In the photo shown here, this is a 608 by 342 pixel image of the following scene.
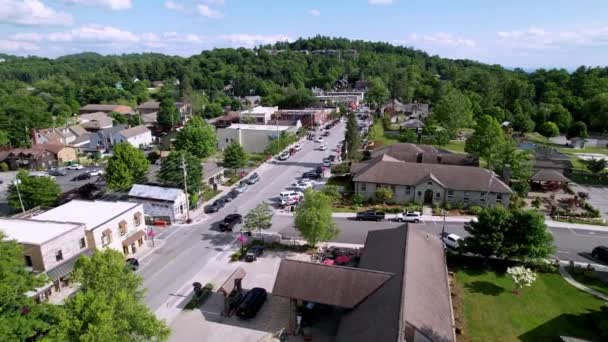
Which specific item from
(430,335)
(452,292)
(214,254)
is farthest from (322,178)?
(430,335)

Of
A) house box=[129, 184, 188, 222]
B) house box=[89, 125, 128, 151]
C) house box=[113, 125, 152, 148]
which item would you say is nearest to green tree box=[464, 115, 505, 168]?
house box=[129, 184, 188, 222]

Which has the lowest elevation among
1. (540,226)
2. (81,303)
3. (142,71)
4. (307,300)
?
(307,300)

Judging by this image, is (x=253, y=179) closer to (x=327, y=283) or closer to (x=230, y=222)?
(x=230, y=222)

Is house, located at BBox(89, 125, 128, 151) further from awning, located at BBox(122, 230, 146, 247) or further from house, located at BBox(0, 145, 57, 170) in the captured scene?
awning, located at BBox(122, 230, 146, 247)

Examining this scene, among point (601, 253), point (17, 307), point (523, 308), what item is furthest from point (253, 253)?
point (601, 253)

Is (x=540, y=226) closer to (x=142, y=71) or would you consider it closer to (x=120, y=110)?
(x=120, y=110)

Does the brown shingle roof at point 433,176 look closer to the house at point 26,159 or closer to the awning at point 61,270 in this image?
the awning at point 61,270

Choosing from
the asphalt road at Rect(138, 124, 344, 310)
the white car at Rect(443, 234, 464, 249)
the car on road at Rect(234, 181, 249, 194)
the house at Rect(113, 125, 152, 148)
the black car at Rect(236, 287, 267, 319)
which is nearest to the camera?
the black car at Rect(236, 287, 267, 319)
